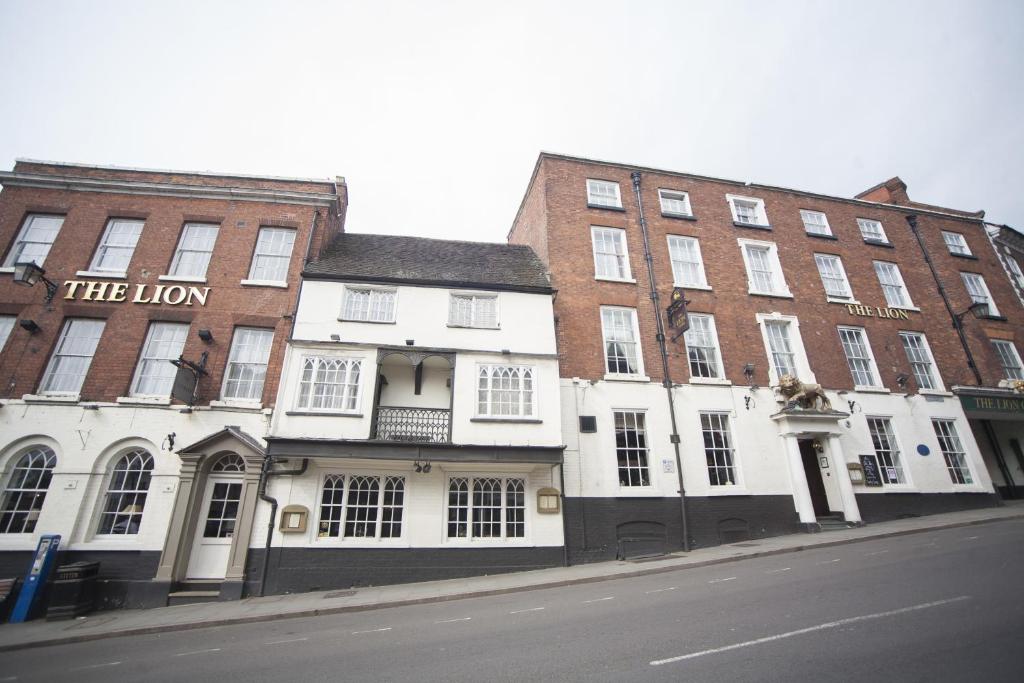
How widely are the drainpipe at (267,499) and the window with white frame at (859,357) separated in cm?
1916

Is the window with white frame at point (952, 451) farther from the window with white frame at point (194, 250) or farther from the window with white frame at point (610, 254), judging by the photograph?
the window with white frame at point (194, 250)

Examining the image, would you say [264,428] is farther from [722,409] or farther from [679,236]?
[679,236]

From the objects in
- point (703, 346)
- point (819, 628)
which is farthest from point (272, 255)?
point (819, 628)

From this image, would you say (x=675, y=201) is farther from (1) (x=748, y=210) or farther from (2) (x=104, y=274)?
(2) (x=104, y=274)

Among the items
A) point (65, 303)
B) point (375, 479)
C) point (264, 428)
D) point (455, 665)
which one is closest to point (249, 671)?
point (455, 665)

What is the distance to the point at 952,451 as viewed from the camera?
1588cm

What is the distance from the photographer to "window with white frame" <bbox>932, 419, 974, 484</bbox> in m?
15.6

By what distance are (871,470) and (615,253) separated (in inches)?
452

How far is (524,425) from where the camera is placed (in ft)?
39.5

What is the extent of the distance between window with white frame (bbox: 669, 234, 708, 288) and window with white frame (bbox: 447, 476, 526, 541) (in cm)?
965

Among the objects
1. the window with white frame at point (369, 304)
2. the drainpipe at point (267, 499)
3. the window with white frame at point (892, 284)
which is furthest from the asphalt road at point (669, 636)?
the window with white frame at point (892, 284)

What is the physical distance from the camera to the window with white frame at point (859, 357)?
16.2 metres

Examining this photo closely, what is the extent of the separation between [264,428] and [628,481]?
413 inches

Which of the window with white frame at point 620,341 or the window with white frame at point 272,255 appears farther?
the window with white frame at point 620,341
